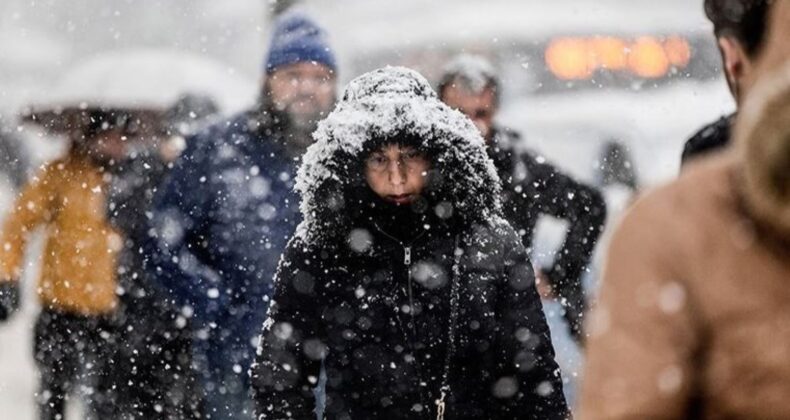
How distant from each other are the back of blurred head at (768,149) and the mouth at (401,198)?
7.45ft

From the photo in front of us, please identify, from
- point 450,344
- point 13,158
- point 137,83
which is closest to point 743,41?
point 450,344

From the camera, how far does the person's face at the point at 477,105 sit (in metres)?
6.21

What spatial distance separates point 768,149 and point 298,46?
4411 mm

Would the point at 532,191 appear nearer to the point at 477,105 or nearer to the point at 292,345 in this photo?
the point at 477,105

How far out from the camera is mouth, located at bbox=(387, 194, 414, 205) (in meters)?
4.08

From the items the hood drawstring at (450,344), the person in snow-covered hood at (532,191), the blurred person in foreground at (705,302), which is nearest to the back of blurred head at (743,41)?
the blurred person in foreground at (705,302)

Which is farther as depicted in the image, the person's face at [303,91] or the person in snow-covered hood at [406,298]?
the person's face at [303,91]

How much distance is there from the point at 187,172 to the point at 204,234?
0.68 feet

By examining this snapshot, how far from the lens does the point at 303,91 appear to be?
5.86m

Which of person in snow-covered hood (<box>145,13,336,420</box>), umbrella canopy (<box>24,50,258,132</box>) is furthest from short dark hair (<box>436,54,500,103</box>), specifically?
umbrella canopy (<box>24,50,258,132</box>)

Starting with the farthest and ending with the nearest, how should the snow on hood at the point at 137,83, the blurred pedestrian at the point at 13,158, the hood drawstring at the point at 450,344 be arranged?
the blurred pedestrian at the point at 13,158 → the snow on hood at the point at 137,83 → the hood drawstring at the point at 450,344

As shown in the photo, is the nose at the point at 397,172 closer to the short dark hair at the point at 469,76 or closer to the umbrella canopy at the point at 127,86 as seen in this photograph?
the short dark hair at the point at 469,76

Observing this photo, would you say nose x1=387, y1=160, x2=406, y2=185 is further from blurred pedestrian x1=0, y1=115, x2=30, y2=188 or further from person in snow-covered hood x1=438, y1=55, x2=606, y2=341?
blurred pedestrian x1=0, y1=115, x2=30, y2=188

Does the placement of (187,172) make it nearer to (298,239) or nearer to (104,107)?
(298,239)
